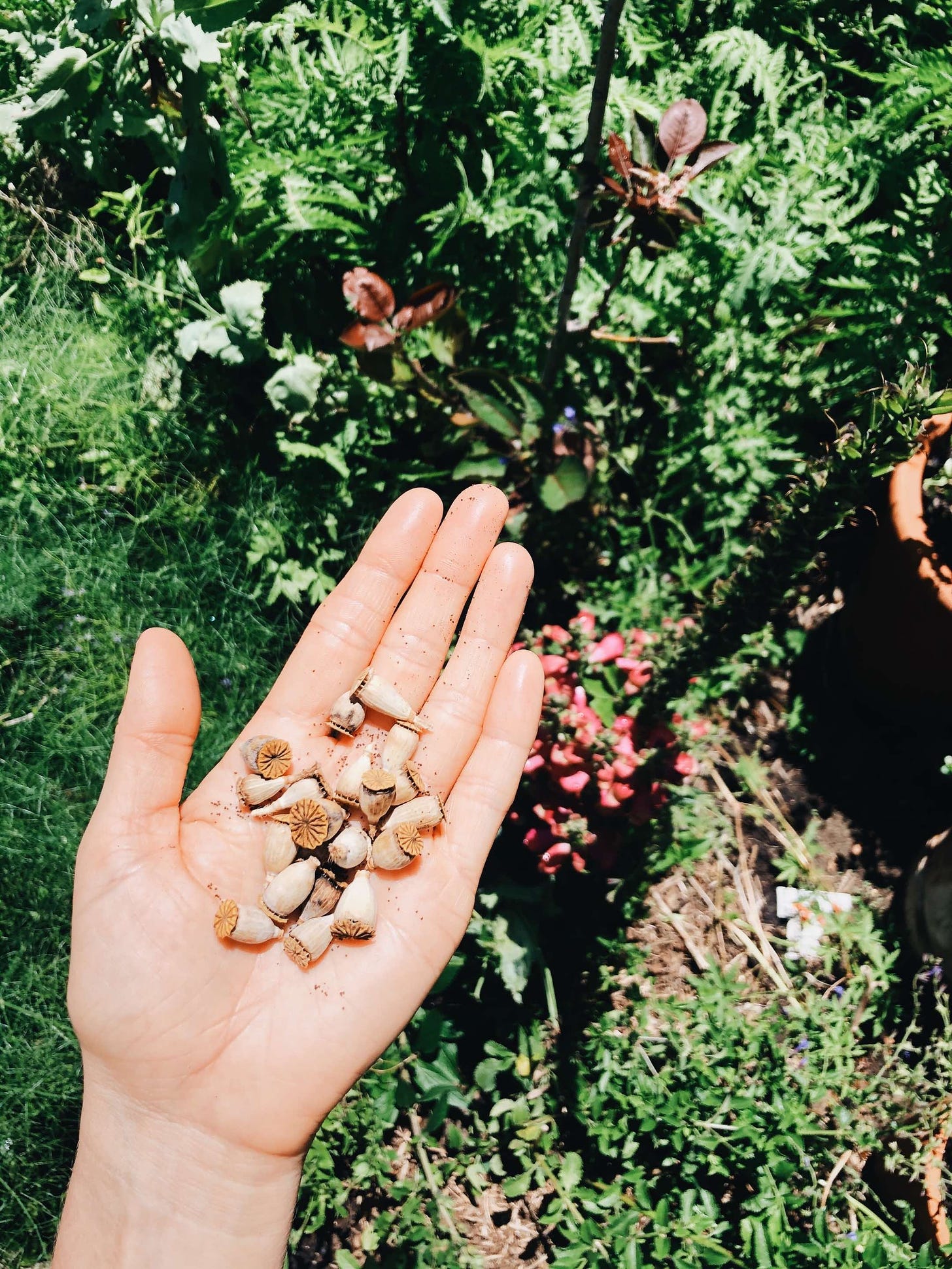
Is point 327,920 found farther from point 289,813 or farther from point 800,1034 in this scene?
point 800,1034

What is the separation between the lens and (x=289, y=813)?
2.11 metres

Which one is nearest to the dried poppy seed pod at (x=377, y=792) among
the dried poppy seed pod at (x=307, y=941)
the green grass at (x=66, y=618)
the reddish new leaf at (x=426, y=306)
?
the dried poppy seed pod at (x=307, y=941)

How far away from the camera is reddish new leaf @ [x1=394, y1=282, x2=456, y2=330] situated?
238 cm

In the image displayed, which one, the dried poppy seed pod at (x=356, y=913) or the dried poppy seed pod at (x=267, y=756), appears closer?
the dried poppy seed pod at (x=356, y=913)

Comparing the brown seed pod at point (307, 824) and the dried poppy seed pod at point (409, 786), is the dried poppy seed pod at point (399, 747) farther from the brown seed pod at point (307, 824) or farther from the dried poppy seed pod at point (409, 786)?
the brown seed pod at point (307, 824)

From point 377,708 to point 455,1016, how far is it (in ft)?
3.45

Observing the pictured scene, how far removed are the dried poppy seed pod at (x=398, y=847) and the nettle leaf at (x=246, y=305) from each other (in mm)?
1581

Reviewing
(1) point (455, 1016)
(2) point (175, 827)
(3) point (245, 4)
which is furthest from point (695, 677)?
(3) point (245, 4)

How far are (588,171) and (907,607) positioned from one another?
1.57 meters

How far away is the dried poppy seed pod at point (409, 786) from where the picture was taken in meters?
2.18

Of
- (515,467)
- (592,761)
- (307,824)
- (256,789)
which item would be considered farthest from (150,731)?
(515,467)

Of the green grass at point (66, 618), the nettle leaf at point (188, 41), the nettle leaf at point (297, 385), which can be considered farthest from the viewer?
the nettle leaf at point (297, 385)

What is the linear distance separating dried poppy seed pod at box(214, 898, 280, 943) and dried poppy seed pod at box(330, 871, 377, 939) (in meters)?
0.14

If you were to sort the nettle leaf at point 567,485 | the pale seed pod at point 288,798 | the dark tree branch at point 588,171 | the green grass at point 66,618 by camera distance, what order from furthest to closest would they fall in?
the green grass at point 66,618
the nettle leaf at point 567,485
the pale seed pod at point 288,798
the dark tree branch at point 588,171
